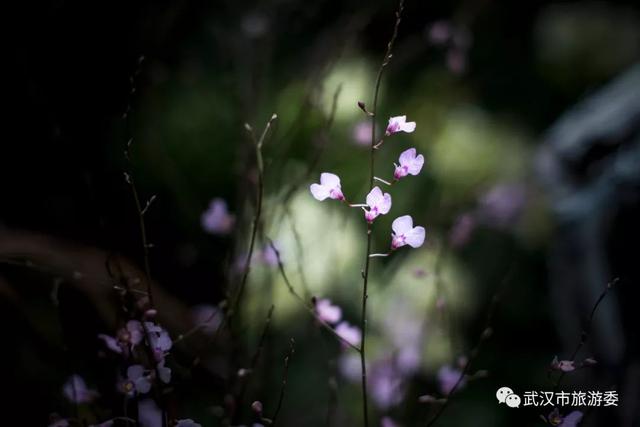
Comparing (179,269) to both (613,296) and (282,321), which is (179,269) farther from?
(613,296)

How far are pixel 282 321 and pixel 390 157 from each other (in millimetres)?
571

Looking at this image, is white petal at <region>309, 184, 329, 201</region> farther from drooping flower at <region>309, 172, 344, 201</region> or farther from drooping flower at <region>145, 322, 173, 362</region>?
drooping flower at <region>145, 322, 173, 362</region>

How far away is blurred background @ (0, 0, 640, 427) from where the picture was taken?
108 centimetres

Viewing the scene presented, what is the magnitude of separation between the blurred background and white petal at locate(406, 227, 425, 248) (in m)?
0.26

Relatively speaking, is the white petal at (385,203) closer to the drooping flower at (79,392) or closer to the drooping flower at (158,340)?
the drooping flower at (158,340)

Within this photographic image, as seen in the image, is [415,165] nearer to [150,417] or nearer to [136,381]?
[136,381]

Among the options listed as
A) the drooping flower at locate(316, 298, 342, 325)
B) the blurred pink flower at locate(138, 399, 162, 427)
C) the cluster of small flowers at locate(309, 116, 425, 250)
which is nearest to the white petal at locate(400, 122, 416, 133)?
the cluster of small flowers at locate(309, 116, 425, 250)

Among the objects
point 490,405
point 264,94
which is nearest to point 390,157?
point 264,94

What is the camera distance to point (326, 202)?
5.77 feet

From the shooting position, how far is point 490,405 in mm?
1582

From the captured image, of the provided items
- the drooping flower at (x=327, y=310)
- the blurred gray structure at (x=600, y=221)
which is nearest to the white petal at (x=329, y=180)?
the drooping flower at (x=327, y=310)

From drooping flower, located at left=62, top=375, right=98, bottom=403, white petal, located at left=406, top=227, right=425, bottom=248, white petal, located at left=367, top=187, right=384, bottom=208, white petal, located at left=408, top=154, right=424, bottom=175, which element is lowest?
drooping flower, located at left=62, top=375, right=98, bottom=403

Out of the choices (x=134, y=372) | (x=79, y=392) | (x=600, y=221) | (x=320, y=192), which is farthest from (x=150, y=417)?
(x=600, y=221)

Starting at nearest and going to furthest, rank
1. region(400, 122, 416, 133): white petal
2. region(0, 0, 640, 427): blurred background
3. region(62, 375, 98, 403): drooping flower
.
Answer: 1. region(400, 122, 416, 133): white petal
2. region(62, 375, 98, 403): drooping flower
3. region(0, 0, 640, 427): blurred background
